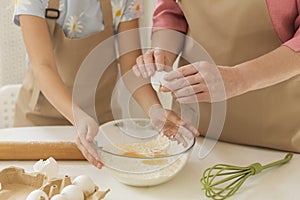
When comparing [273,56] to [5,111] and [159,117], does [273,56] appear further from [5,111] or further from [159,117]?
[5,111]

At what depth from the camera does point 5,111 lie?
166cm

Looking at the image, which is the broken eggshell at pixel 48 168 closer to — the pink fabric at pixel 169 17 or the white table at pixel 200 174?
the white table at pixel 200 174

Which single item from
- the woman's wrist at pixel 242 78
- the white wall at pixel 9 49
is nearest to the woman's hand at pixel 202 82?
the woman's wrist at pixel 242 78

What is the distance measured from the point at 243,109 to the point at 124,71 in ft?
1.10

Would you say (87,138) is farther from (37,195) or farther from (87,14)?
(87,14)

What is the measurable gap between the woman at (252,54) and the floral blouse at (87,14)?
0.16 metres

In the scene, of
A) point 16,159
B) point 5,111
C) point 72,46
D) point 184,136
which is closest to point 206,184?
point 184,136

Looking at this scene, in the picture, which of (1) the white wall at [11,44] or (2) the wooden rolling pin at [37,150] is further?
(1) the white wall at [11,44]

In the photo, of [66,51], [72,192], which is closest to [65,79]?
[66,51]

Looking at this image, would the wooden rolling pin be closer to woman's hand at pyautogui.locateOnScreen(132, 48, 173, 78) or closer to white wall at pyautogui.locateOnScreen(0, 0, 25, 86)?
woman's hand at pyautogui.locateOnScreen(132, 48, 173, 78)

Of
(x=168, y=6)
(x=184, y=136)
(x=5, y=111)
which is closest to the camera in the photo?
(x=184, y=136)

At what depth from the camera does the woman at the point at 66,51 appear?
48.0 inches

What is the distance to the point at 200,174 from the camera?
1074mm

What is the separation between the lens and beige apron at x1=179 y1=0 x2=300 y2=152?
3.65 ft
